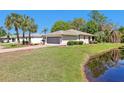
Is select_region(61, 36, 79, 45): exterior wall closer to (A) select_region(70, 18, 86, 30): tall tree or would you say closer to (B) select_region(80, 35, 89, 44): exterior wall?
(B) select_region(80, 35, 89, 44): exterior wall

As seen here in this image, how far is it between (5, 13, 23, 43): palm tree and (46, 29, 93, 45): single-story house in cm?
507

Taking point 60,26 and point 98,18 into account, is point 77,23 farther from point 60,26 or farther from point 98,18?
point 98,18

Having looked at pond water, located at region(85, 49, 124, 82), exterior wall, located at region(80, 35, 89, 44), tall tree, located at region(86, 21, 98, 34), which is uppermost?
tall tree, located at region(86, 21, 98, 34)

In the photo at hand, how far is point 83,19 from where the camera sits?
28281 mm

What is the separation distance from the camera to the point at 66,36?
94.0 feet

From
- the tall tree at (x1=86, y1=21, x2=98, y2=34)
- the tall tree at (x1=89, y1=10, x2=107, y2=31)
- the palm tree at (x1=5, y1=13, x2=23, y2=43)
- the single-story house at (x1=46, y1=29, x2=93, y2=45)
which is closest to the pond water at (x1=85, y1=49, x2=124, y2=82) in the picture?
the single-story house at (x1=46, y1=29, x2=93, y2=45)

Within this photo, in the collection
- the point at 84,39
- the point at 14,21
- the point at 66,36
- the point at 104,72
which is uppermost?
the point at 14,21

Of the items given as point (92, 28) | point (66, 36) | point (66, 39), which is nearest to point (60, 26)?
point (66, 36)

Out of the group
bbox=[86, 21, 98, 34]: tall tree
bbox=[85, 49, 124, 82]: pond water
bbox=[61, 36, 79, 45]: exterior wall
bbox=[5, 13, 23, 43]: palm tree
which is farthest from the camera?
bbox=[86, 21, 98, 34]: tall tree

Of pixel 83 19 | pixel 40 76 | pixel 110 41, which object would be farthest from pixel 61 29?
pixel 40 76

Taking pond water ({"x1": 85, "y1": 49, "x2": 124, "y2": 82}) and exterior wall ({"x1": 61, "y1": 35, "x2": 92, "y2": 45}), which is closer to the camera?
pond water ({"x1": 85, "y1": 49, "x2": 124, "y2": 82})

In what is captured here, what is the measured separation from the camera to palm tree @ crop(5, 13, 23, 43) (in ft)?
103

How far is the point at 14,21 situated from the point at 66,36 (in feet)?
25.1
